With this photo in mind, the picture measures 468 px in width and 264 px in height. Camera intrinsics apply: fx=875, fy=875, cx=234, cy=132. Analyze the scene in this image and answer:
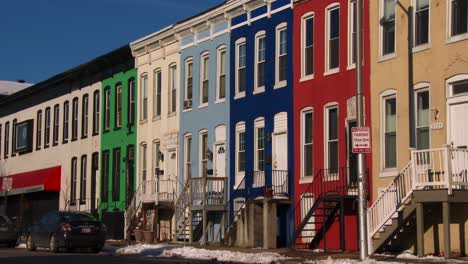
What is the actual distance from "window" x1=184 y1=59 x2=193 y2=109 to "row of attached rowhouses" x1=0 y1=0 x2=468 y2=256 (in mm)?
52

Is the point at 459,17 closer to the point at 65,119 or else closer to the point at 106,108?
the point at 106,108

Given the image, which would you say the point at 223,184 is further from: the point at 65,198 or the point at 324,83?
the point at 65,198

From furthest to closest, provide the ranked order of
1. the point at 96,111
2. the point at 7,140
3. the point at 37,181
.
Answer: the point at 7,140
the point at 37,181
the point at 96,111

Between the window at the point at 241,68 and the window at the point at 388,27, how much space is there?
8270 millimetres

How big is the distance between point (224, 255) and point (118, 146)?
18.9m

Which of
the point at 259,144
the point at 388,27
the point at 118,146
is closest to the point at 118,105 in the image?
the point at 118,146

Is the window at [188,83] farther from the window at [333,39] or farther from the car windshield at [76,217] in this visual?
the window at [333,39]

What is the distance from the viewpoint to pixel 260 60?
109ft

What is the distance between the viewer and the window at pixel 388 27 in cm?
2673

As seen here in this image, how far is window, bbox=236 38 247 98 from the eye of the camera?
113ft

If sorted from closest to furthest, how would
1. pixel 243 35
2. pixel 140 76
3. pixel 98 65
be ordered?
1. pixel 243 35
2. pixel 140 76
3. pixel 98 65

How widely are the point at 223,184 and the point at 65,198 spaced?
17.3m

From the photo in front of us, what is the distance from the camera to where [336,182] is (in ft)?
93.1

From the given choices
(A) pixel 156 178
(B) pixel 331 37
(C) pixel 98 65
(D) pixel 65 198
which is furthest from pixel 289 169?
(D) pixel 65 198
